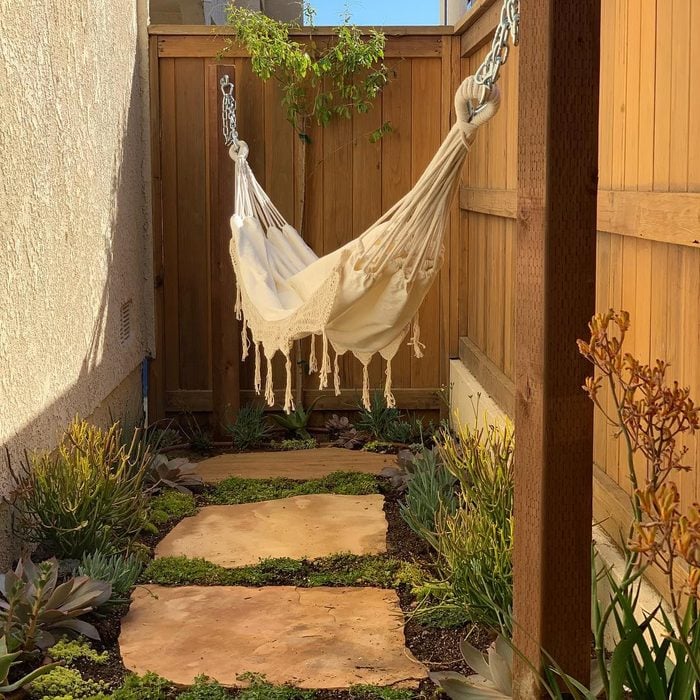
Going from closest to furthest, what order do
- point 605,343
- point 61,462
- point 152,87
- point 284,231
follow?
point 605,343, point 61,462, point 284,231, point 152,87

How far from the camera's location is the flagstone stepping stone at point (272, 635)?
2.52 meters

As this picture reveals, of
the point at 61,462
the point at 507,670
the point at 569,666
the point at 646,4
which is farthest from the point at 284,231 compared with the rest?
the point at 569,666

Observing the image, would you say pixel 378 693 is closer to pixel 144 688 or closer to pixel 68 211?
pixel 144 688

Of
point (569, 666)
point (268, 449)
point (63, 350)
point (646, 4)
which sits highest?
point (646, 4)

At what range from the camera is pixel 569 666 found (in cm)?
177

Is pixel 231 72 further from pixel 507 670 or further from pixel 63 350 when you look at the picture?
pixel 507 670

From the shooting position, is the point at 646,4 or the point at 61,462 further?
the point at 61,462

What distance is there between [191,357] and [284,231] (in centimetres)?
118

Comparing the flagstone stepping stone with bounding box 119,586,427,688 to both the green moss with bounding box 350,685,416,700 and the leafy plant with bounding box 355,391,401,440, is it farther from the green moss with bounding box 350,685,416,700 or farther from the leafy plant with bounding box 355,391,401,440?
the leafy plant with bounding box 355,391,401,440

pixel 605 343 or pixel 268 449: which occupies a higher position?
pixel 605 343

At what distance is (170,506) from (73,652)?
1.37m

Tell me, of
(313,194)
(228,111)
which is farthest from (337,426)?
(228,111)

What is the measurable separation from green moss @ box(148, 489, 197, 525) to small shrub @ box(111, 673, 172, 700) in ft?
4.28

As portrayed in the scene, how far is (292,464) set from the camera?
4656 millimetres
